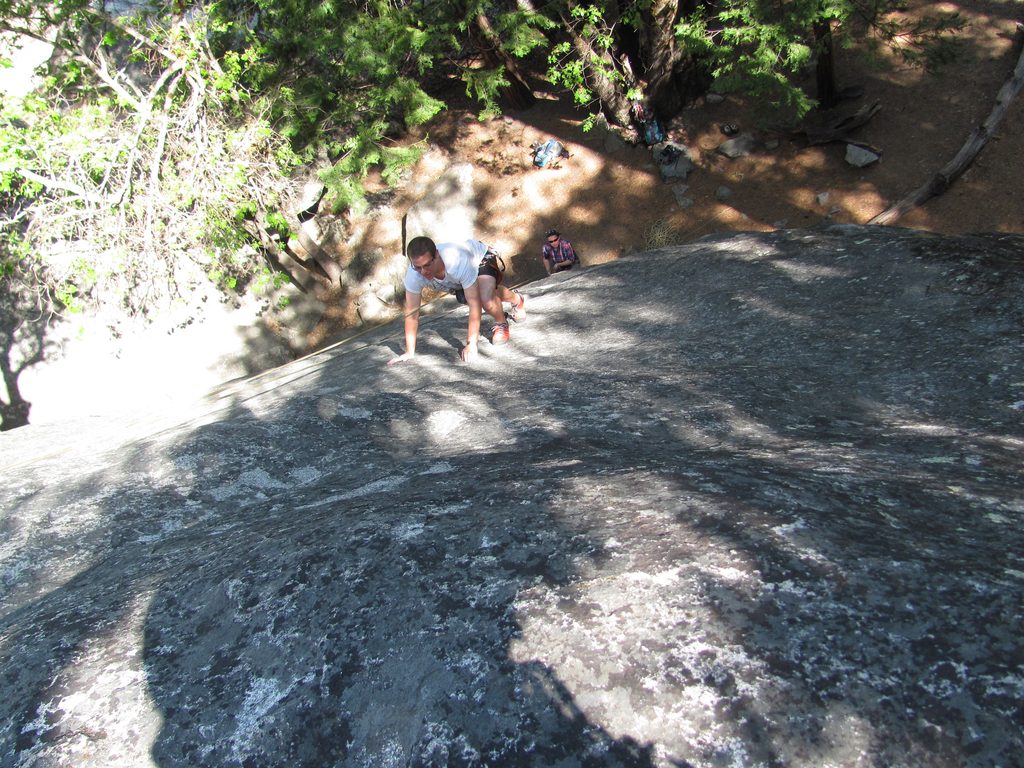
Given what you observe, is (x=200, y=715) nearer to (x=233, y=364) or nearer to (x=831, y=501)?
(x=831, y=501)

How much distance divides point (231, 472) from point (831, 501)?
10.7 ft

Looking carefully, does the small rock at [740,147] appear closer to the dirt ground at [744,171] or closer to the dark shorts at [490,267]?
the dirt ground at [744,171]

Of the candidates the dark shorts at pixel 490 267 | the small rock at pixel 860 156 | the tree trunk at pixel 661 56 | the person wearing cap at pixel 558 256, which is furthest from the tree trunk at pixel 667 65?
the dark shorts at pixel 490 267

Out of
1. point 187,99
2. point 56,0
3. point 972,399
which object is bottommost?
Result: point 972,399

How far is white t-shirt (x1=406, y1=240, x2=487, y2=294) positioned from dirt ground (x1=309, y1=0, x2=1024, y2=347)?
8.88m

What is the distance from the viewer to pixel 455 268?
19.0ft

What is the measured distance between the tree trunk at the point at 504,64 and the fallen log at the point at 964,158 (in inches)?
314

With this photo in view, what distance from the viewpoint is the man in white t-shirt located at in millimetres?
5562

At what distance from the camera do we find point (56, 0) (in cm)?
1159

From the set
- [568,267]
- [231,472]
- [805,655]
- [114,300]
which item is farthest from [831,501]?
[114,300]

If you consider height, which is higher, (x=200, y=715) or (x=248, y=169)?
(x=248, y=169)

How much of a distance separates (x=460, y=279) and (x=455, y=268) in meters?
0.11

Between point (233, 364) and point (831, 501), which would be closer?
point (831, 501)

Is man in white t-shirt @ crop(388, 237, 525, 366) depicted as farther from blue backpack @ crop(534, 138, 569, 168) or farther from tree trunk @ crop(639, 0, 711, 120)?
blue backpack @ crop(534, 138, 569, 168)
